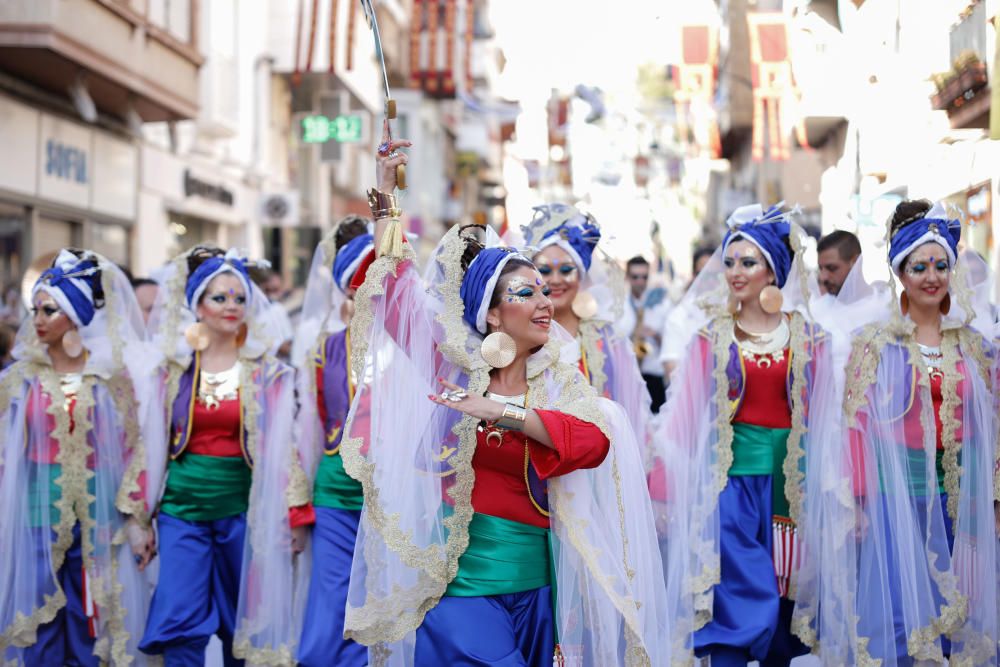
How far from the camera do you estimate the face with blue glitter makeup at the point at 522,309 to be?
444 centimetres

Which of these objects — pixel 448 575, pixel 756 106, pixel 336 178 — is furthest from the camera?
pixel 336 178

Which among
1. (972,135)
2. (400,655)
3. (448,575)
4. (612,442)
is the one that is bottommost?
(400,655)

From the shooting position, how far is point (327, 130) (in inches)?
767

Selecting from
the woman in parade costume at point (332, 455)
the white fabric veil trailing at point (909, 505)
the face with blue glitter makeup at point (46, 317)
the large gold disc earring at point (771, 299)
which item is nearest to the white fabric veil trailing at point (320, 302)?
the woman in parade costume at point (332, 455)

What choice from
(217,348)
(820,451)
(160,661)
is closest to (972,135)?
(820,451)

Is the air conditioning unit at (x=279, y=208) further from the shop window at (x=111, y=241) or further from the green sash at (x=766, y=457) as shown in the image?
the green sash at (x=766, y=457)

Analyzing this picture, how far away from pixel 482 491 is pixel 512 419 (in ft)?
1.33

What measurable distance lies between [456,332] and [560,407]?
47 centimetres

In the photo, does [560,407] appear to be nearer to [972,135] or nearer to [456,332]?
[456,332]

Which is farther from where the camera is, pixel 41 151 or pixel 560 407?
pixel 41 151

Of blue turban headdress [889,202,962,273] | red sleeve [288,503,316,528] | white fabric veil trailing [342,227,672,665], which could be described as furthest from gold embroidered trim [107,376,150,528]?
blue turban headdress [889,202,962,273]

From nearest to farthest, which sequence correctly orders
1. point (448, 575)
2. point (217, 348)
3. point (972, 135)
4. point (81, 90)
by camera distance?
point (448, 575) → point (217, 348) → point (972, 135) → point (81, 90)

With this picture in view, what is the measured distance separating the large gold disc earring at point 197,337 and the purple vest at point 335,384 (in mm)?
594

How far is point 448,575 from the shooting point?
14.6 ft
